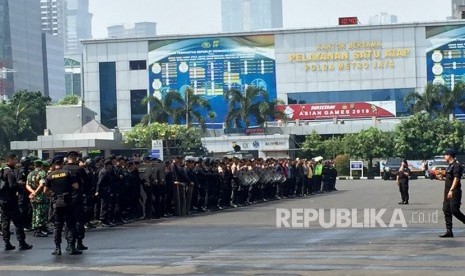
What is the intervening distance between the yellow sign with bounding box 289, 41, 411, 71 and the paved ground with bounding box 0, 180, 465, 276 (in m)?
89.4

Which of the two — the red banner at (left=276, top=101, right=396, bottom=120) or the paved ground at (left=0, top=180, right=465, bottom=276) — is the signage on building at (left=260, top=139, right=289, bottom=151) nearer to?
the red banner at (left=276, top=101, right=396, bottom=120)

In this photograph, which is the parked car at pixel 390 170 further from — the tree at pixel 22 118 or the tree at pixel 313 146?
the tree at pixel 22 118

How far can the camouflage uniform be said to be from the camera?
2278cm

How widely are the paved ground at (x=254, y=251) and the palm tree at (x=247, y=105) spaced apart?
76.4 metres

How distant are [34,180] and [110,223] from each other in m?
4.40

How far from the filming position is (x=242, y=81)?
115m

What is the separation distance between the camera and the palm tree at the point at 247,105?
4041 inches

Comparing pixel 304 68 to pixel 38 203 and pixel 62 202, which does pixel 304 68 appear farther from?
pixel 62 202

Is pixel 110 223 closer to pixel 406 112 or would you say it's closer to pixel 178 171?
pixel 178 171

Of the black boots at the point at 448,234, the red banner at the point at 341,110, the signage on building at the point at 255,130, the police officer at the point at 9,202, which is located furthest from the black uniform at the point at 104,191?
the red banner at the point at 341,110

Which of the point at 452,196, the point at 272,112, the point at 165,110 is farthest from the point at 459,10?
the point at 452,196

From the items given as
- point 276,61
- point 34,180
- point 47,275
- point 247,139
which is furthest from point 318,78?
point 47,275

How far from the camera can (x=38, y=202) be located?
23156 millimetres

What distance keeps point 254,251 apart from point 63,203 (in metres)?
3.27
